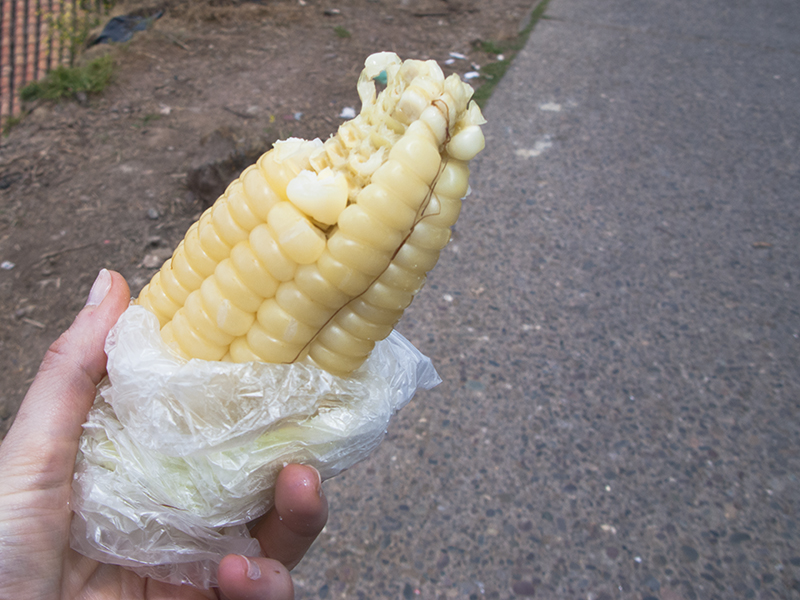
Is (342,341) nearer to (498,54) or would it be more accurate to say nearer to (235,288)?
(235,288)

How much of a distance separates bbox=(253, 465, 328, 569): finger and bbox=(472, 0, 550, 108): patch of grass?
11.4 feet

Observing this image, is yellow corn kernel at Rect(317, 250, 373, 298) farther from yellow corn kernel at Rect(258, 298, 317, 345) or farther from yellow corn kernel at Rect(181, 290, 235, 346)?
yellow corn kernel at Rect(181, 290, 235, 346)

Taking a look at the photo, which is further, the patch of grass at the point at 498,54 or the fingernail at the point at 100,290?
the patch of grass at the point at 498,54

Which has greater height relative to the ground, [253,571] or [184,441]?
[184,441]

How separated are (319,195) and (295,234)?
9 cm

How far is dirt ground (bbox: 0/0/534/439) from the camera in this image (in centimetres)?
293

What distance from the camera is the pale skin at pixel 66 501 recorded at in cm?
116

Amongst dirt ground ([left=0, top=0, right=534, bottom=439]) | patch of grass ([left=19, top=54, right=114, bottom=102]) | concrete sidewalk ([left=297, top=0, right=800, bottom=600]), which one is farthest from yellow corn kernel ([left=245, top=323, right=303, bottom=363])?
patch of grass ([left=19, top=54, right=114, bottom=102])

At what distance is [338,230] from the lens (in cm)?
110

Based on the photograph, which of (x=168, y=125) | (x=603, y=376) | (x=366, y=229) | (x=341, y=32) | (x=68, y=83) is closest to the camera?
(x=366, y=229)

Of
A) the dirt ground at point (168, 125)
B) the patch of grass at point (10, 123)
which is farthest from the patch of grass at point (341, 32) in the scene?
the patch of grass at point (10, 123)

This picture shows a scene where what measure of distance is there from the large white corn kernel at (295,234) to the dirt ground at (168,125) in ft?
6.59

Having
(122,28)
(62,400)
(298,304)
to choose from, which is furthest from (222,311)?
(122,28)

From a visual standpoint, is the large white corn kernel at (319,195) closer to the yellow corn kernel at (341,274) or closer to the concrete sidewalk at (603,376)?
the yellow corn kernel at (341,274)
